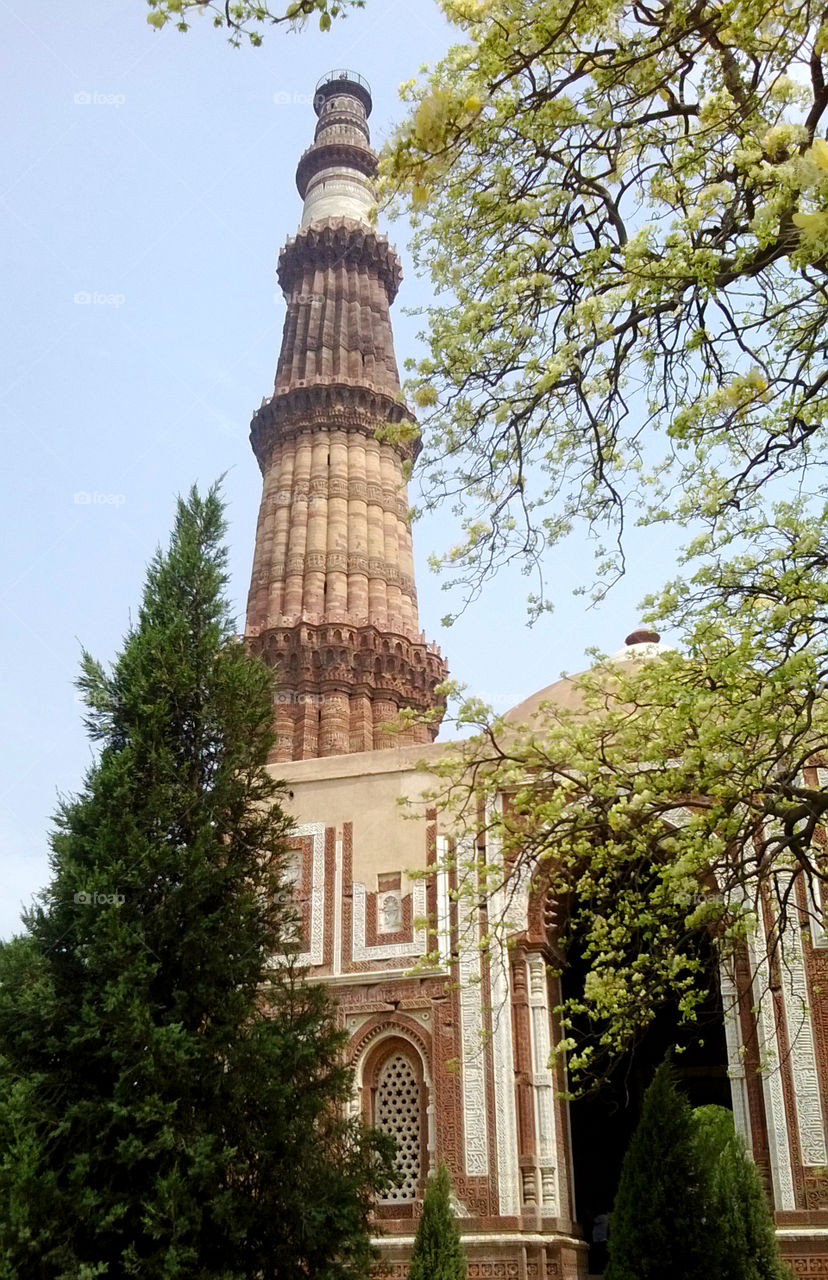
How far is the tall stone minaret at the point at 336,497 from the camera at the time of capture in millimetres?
28672

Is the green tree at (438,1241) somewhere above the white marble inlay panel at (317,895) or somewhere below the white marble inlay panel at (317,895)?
below

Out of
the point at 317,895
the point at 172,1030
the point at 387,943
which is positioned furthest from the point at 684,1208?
the point at 172,1030

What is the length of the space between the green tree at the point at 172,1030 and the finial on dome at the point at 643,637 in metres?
10.8

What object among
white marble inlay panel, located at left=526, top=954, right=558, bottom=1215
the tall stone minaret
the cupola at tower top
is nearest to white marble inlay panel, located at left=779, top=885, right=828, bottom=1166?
white marble inlay panel, located at left=526, top=954, right=558, bottom=1215

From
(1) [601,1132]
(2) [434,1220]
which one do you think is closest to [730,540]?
(2) [434,1220]

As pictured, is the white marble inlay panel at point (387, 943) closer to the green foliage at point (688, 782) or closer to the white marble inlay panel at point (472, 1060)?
the white marble inlay panel at point (472, 1060)

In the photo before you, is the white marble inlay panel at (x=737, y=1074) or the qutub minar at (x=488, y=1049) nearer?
the qutub minar at (x=488, y=1049)

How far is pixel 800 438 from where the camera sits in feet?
23.8

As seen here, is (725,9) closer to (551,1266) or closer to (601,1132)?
(551,1266)

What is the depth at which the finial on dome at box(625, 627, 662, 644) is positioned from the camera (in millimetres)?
20406

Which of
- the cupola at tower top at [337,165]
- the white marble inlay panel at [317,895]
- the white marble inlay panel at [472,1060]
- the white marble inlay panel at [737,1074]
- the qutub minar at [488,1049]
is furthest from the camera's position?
the cupola at tower top at [337,165]

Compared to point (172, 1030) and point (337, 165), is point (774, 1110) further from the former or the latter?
point (337, 165)
